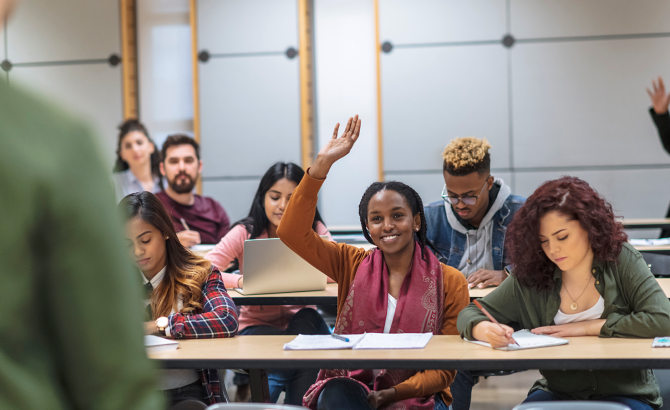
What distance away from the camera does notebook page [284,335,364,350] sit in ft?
6.04

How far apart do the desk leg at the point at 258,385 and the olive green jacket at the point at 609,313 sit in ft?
2.15

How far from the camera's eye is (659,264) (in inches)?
105

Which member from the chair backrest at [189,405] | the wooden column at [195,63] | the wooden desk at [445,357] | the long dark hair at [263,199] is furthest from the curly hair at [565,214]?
the wooden column at [195,63]

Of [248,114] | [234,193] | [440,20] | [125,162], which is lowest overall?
[234,193]

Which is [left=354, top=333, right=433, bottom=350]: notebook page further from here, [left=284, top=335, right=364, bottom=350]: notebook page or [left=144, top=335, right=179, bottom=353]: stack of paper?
[left=144, top=335, right=179, bottom=353]: stack of paper

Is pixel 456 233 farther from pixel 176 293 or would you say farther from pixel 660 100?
pixel 660 100

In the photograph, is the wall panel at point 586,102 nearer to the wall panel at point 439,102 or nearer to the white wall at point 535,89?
the white wall at point 535,89

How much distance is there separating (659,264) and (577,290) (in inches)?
36.6

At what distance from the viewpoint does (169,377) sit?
2016 millimetres

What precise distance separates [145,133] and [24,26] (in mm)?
1771

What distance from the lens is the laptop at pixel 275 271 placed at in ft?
8.37

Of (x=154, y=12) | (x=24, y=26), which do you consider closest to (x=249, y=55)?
(x=154, y=12)

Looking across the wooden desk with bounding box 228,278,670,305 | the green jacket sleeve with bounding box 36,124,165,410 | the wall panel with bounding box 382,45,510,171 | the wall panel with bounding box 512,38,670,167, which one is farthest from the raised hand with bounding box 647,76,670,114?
the green jacket sleeve with bounding box 36,124,165,410

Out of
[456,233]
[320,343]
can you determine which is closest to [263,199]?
[456,233]
